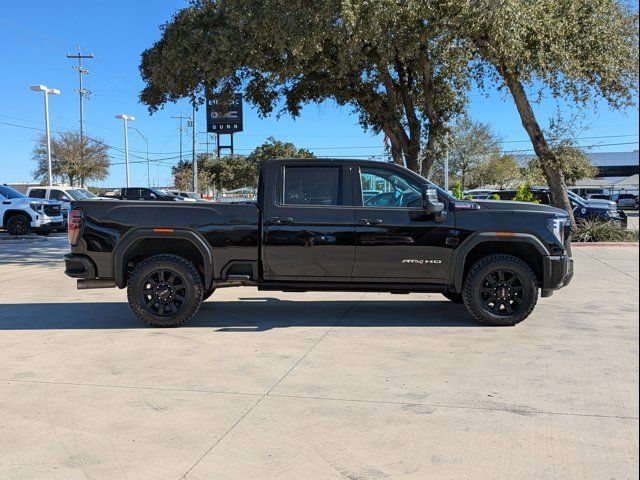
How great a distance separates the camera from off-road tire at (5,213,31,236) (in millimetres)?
20484

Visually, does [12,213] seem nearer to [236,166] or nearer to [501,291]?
[501,291]

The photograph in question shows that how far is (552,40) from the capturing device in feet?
44.1

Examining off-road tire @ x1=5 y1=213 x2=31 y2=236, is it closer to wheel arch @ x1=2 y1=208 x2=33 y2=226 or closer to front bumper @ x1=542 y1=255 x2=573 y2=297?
wheel arch @ x1=2 y1=208 x2=33 y2=226

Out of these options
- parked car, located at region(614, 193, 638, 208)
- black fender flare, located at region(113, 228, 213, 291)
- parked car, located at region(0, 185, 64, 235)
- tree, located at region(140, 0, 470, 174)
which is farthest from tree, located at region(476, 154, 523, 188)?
black fender flare, located at region(113, 228, 213, 291)

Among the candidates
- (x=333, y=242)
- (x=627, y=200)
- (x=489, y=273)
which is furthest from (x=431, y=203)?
(x=627, y=200)

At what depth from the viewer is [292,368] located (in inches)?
214

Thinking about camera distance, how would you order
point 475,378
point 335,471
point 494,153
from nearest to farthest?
point 335,471 → point 475,378 → point 494,153

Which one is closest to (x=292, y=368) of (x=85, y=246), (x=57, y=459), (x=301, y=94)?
(x=57, y=459)

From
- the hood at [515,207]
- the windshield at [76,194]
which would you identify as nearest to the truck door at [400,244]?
the hood at [515,207]

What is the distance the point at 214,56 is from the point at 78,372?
9.84 meters

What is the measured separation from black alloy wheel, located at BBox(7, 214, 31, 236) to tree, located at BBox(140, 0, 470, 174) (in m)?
7.40

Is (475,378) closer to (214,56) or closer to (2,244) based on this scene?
(214,56)

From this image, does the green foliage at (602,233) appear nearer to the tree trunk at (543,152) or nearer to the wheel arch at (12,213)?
the tree trunk at (543,152)

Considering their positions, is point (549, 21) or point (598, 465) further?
point (549, 21)
